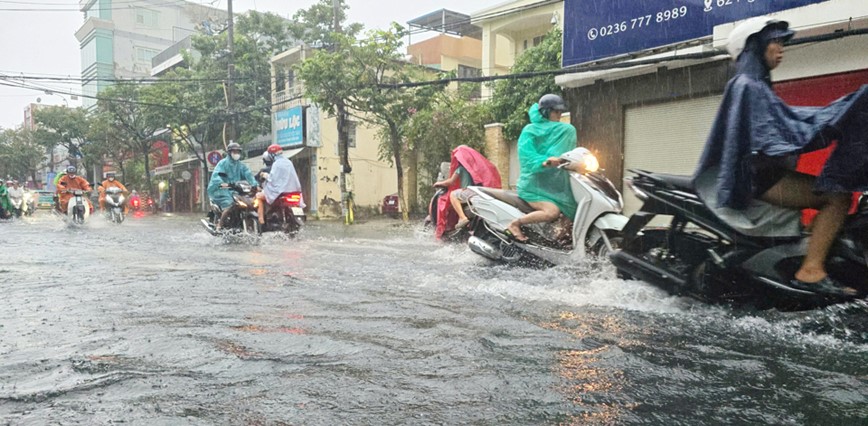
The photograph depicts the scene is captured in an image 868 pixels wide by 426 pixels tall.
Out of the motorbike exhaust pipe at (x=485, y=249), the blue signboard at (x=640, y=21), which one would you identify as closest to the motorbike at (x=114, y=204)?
the blue signboard at (x=640, y=21)

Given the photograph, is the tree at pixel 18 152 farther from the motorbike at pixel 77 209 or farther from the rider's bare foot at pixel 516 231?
the rider's bare foot at pixel 516 231

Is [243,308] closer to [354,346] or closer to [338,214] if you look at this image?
[354,346]

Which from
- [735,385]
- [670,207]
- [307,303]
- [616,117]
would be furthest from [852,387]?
[616,117]

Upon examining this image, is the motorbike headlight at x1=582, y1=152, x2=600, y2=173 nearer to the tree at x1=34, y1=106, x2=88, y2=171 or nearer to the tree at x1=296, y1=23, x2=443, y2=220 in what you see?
the tree at x1=296, y1=23, x2=443, y2=220

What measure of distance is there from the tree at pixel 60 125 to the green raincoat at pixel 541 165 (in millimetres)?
39894

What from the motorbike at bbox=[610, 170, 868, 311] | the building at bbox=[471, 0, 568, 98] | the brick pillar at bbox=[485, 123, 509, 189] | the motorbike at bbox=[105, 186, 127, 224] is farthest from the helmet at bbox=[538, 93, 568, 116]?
the building at bbox=[471, 0, 568, 98]

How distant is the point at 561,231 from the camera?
5.25 metres

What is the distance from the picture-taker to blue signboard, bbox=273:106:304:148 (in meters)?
24.1

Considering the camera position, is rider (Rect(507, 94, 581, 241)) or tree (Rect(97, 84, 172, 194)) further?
tree (Rect(97, 84, 172, 194))

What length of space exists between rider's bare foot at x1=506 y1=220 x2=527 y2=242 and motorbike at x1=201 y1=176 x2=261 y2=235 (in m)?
4.84

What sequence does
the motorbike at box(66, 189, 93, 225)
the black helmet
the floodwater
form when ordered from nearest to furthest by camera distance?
1. the floodwater
2. the black helmet
3. the motorbike at box(66, 189, 93, 225)

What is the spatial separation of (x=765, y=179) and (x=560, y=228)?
2333mm

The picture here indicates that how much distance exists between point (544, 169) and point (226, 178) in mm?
5825

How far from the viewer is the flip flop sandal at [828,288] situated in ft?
9.11
